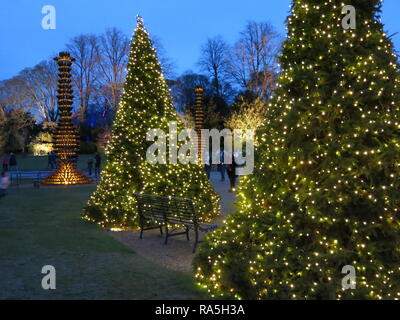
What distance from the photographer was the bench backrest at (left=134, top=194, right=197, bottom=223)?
8.62m

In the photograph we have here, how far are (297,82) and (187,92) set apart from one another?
175 feet

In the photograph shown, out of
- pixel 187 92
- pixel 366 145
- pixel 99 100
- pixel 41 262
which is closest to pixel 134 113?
pixel 41 262

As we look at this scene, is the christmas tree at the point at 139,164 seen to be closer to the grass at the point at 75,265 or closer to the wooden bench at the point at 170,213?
the grass at the point at 75,265

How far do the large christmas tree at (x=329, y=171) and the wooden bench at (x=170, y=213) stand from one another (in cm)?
282

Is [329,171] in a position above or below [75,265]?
above

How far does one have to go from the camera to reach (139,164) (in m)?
11.2

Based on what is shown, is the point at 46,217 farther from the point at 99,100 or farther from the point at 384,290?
the point at 99,100

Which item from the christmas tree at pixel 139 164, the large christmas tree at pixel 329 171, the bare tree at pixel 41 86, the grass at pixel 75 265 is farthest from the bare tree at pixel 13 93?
the large christmas tree at pixel 329 171

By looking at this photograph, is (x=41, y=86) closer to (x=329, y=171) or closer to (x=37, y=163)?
(x=37, y=163)

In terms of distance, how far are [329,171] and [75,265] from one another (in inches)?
171

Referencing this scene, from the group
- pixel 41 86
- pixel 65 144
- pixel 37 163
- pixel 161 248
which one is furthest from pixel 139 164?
pixel 41 86
